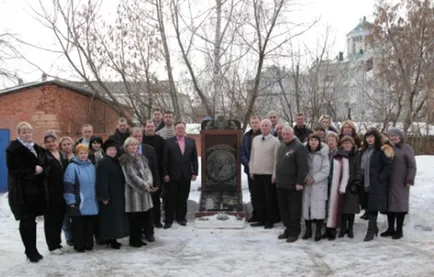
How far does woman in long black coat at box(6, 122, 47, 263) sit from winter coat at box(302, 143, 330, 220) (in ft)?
11.5

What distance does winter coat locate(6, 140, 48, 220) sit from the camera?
5348 mm

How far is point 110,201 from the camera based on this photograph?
6.15 metres

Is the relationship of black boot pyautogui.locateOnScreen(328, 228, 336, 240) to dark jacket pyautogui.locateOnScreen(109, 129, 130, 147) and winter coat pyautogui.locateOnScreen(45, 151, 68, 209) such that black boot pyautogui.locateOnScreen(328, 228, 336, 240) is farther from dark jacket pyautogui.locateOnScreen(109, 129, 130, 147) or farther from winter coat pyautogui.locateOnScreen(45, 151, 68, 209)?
winter coat pyautogui.locateOnScreen(45, 151, 68, 209)

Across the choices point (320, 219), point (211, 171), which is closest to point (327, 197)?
point (320, 219)

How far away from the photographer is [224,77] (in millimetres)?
12781

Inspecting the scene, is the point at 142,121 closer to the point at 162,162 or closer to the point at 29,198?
the point at 162,162

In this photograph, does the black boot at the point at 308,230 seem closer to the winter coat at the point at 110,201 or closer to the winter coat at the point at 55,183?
the winter coat at the point at 110,201

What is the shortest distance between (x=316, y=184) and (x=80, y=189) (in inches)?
125

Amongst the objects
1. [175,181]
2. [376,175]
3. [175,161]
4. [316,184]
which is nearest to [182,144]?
[175,161]

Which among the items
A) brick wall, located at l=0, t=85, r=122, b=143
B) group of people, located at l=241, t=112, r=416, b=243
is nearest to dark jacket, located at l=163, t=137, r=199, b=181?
group of people, located at l=241, t=112, r=416, b=243

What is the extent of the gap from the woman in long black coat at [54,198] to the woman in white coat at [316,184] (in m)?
3.27

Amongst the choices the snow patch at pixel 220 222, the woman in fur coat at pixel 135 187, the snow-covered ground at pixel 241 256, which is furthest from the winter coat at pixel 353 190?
the woman in fur coat at pixel 135 187

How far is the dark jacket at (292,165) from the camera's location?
21.7 ft

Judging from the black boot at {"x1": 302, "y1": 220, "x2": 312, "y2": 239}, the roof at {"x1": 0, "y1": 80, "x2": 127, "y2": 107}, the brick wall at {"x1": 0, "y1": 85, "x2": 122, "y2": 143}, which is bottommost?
the black boot at {"x1": 302, "y1": 220, "x2": 312, "y2": 239}
